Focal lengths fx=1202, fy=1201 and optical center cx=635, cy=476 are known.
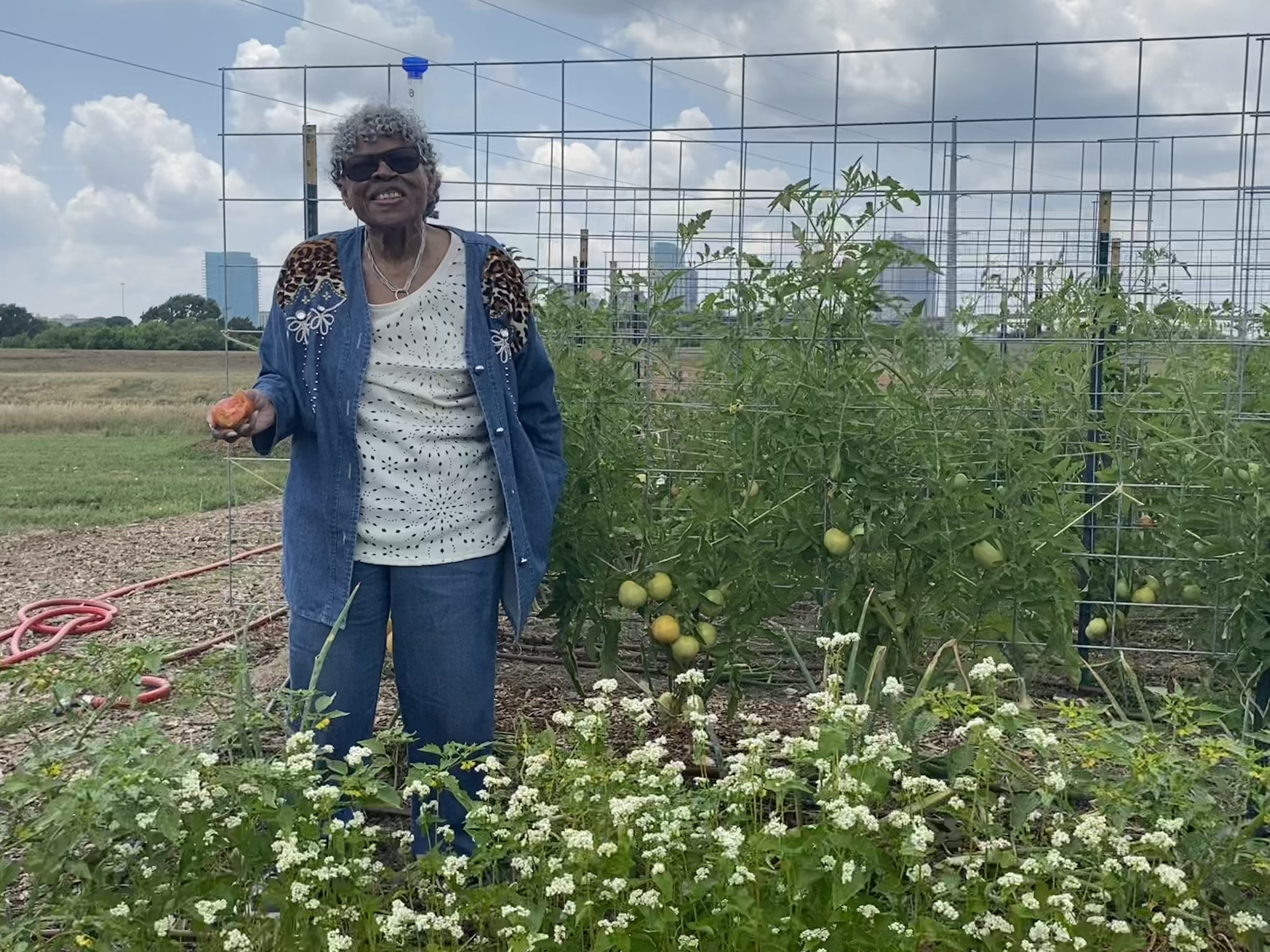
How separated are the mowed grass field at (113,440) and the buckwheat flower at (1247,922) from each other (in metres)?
2.38

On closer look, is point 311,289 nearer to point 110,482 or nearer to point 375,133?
point 375,133

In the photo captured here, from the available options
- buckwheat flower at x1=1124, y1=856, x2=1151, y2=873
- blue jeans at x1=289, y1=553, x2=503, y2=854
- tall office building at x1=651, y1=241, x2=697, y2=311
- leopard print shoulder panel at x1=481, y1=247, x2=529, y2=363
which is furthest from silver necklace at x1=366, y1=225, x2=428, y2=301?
buckwheat flower at x1=1124, y1=856, x2=1151, y2=873

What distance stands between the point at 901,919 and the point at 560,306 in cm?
233

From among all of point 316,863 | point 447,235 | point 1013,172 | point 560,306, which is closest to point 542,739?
point 316,863

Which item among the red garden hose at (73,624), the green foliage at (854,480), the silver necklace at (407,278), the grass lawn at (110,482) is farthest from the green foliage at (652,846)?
the grass lawn at (110,482)

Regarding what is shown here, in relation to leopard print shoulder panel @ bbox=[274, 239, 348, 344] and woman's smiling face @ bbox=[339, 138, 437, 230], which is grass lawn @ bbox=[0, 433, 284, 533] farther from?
woman's smiling face @ bbox=[339, 138, 437, 230]

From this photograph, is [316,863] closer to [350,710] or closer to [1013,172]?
[350,710]

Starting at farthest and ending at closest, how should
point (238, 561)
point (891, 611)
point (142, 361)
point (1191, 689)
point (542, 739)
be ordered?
point (142, 361)
point (238, 561)
point (1191, 689)
point (891, 611)
point (542, 739)

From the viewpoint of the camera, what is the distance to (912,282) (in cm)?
399

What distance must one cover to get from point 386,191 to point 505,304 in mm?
319

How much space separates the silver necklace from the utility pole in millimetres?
1666

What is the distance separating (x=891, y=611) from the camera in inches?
118

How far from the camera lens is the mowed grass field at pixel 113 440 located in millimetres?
8164

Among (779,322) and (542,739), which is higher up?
(779,322)
